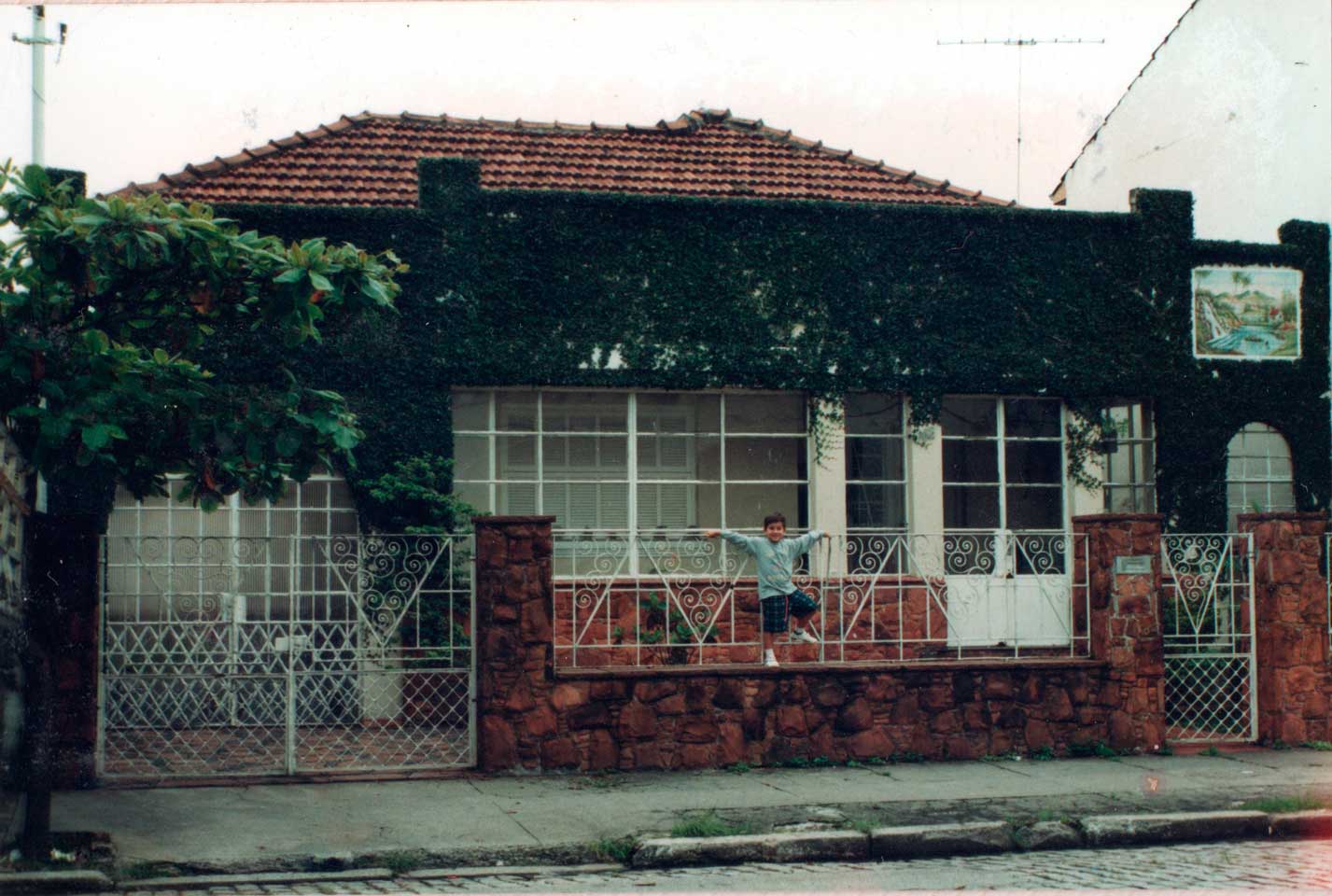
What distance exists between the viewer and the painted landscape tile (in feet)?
49.6

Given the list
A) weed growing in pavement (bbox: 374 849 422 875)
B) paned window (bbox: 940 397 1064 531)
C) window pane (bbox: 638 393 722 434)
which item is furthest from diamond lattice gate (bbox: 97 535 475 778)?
paned window (bbox: 940 397 1064 531)

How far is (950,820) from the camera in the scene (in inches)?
336

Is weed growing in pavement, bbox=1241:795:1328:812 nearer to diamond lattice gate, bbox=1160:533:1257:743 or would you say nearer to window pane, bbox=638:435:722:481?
diamond lattice gate, bbox=1160:533:1257:743

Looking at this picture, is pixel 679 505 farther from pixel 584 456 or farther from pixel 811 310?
pixel 811 310

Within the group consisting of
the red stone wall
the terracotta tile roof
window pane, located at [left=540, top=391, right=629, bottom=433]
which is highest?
the terracotta tile roof

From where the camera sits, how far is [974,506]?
14852 millimetres

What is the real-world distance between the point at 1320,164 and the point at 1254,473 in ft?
12.7

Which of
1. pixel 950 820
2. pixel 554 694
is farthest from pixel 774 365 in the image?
pixel 950 820

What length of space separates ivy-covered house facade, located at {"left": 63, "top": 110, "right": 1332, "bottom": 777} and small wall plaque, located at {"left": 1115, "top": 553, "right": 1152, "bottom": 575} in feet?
0.99

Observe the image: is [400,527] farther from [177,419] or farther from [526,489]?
[177,419]

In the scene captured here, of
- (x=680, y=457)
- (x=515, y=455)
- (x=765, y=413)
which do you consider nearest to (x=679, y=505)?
(x=680, y=457)

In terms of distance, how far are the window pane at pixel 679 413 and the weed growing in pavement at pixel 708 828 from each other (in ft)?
20.7

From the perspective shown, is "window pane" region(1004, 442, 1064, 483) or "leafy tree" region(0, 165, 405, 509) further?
"window pane" region(1004, 442, 1064, 483)

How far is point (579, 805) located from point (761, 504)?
5.75 metres
